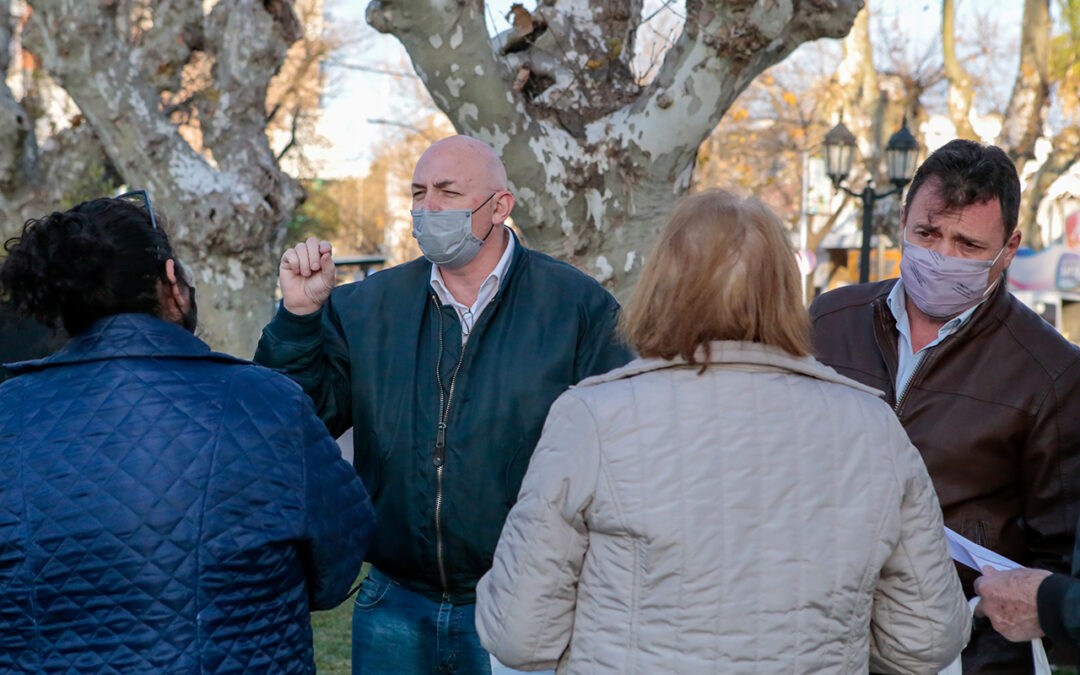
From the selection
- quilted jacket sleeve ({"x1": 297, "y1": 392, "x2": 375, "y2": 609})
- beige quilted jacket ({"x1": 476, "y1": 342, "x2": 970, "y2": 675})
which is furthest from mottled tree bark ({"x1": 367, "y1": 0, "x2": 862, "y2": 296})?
beige quilted jacket ({"x1": 476, "y1": 342, "x2": 970, "y2": 675})

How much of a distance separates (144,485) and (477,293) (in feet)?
4.63

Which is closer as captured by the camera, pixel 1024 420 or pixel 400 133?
pixel 1024 420

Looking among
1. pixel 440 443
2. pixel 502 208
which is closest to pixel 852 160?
pixel 502 208

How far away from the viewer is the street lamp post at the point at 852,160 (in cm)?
1495

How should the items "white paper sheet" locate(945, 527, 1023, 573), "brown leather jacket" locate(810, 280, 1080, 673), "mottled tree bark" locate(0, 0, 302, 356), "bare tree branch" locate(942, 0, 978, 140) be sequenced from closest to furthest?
1. "white paper sheet" locate(945, 527, 1023, 573)
2. "brown leather jacket" locate(810, 280, 1080, 673)
3. "mottled tree bark" locate(0, 0, 302, 356)
4. "bare tree branch" locate(942, 0, 978, 140)

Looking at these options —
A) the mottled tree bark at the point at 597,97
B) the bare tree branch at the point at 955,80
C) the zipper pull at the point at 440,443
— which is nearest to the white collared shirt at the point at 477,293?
the zipper pull at the point at 440,443

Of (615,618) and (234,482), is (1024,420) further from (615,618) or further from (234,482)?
(234,482)

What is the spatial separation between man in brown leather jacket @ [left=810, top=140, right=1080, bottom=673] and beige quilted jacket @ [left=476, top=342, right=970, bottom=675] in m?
0.80

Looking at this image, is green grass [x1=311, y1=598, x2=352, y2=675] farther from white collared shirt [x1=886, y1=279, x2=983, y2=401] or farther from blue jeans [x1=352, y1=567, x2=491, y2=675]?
white collared shirt [x1=886, y1=279, x2=983, y2=401]

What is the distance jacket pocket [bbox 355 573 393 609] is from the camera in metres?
3.41

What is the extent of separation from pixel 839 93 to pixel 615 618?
23521 mm

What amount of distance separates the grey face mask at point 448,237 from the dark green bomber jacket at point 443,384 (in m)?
0.09

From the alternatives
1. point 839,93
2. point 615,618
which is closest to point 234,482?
point 615,618

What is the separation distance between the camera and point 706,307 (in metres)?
2.30
